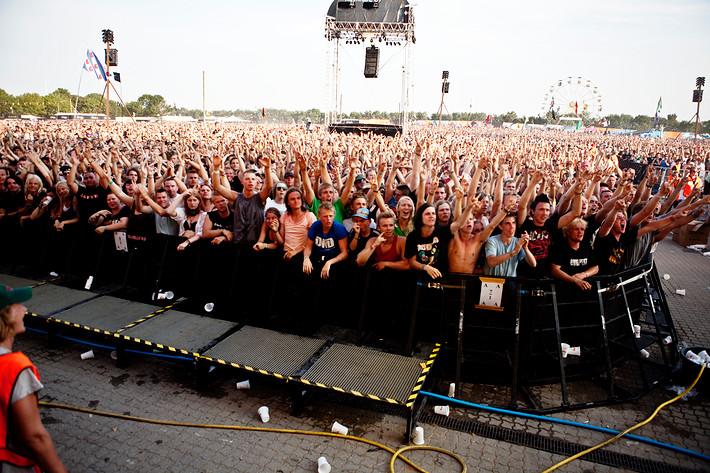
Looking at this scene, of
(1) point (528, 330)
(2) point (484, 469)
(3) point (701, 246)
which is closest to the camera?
(2) point (484, 469)

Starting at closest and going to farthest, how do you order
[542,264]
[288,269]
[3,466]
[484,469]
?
[3,466]
[484,469]
[542,264]
[288,269]

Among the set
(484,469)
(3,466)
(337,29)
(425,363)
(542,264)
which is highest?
(337,29)

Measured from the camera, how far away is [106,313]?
5.53 metres

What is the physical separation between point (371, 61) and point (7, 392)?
29543 mm

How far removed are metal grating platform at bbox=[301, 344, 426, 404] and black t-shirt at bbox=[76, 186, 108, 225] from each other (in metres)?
5.28

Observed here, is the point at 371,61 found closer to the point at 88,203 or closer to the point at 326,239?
the point at 88,203

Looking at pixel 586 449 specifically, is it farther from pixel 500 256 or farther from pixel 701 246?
pixel 701 246

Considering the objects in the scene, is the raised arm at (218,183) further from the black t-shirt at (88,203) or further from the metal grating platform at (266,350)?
the black t-shirt at (88,203)

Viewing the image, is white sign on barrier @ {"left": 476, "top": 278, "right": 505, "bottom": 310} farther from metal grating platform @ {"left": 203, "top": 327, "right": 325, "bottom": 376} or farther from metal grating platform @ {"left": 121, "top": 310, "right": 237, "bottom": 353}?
metal grating platform @ {"left": 121, "top": 310, "right": 237, "bottom": 353}

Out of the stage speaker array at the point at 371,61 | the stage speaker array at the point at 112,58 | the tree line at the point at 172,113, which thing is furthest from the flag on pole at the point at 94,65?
the tree line at the point at 172,113

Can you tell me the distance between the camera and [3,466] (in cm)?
212

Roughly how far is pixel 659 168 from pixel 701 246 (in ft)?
26.8

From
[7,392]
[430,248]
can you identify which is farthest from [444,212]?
[7,392]

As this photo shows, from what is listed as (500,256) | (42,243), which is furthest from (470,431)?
(42,243)
